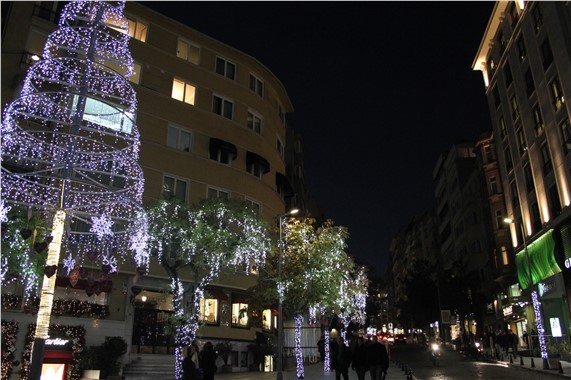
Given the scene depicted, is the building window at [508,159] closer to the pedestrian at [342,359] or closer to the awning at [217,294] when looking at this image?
the awning at [217,294]

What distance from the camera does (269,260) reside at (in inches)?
1054

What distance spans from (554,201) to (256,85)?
21.9 m

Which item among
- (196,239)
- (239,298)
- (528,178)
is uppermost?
(528,178)

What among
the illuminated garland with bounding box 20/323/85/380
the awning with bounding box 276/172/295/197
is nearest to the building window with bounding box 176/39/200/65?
the awning with bounding box 276/172/295/197

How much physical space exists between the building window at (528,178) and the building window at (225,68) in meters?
23.3

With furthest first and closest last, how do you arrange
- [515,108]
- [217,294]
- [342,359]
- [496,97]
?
1. [496,97]
2. [515,108]
3. [217,294]
4. [342,359]

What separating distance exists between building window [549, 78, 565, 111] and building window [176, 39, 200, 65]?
23.1 m

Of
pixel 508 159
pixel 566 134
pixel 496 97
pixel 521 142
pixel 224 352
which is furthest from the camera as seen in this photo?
pixel 496 97

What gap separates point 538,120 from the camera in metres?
33.6

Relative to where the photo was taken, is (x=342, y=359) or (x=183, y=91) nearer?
(x=342, y=359)

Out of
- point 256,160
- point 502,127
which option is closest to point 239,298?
point 256,160

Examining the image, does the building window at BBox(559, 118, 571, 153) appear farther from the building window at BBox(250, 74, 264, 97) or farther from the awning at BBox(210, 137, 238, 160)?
the awning at BBox(210, 137, 238, 160)

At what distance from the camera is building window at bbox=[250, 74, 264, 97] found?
1363 inches

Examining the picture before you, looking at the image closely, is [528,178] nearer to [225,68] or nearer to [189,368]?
[225,68]
